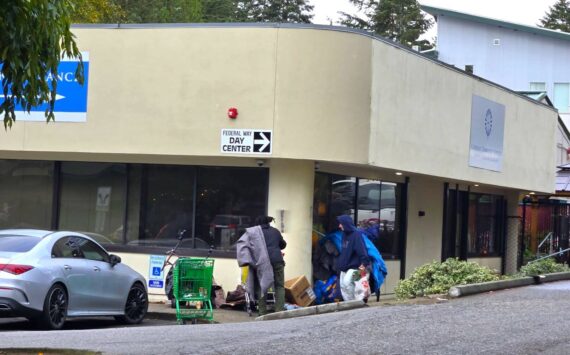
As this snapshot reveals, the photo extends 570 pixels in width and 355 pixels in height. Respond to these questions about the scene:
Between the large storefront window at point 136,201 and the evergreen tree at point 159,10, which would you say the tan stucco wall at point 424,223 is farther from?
the evergreen tree at point 159,10

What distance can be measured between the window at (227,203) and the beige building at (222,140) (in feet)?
0.09

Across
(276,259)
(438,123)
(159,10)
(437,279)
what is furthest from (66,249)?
(159,10)

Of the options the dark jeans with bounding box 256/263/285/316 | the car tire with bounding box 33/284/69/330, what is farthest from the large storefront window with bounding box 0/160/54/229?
the car tire with bounding box 33/284/69/330

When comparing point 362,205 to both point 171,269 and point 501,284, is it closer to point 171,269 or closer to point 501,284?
point 501,284

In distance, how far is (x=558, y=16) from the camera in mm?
79750

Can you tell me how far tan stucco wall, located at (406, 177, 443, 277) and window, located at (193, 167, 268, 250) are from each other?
5.82m

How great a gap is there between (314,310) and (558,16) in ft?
230

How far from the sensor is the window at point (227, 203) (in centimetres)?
1833

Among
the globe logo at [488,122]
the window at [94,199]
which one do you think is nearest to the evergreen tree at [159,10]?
the globe logo at [488,122]

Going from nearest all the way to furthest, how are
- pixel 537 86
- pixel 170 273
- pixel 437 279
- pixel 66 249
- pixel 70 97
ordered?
pixel 66 249
pixel 170 273
pixel 437 279
pixel 70 97
pixel 537 86

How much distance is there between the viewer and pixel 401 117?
63.7ft

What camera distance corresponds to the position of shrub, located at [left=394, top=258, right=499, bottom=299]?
1692 cm

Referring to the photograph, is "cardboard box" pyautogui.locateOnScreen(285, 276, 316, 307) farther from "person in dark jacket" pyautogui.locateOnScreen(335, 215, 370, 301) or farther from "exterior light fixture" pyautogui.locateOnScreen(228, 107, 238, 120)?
"exterior light fixture" pyautogui.locateOnScreen(228, 107, 238, 120)

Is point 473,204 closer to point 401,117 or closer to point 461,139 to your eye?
point 461,139
